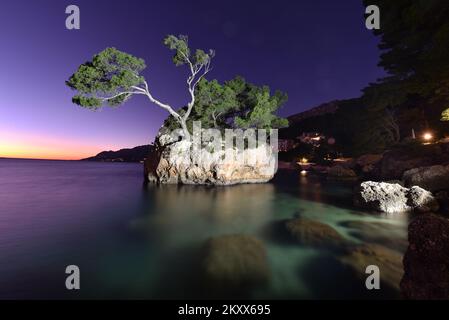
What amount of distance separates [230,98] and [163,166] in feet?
28.4

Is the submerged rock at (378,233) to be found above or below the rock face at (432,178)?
below

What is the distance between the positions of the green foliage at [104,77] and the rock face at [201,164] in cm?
525

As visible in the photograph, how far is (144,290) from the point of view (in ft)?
13.6

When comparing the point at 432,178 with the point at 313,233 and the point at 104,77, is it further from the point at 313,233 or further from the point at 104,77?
the point at 104,77

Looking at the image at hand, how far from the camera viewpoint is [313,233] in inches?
283

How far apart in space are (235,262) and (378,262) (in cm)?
369

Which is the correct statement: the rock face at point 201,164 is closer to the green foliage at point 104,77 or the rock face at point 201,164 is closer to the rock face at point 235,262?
the green foliage at point 104,77

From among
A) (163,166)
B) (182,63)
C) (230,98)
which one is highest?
(182,63)

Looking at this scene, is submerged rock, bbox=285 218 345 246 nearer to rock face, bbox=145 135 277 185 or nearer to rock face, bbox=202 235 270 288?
rock face, bbox=202 235 270 288

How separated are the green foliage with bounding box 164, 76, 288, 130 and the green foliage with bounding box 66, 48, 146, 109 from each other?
5371mm

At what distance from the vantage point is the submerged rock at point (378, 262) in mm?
4469

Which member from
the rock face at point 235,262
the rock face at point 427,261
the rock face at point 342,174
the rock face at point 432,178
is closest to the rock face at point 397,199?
the rock face at point 432,178
